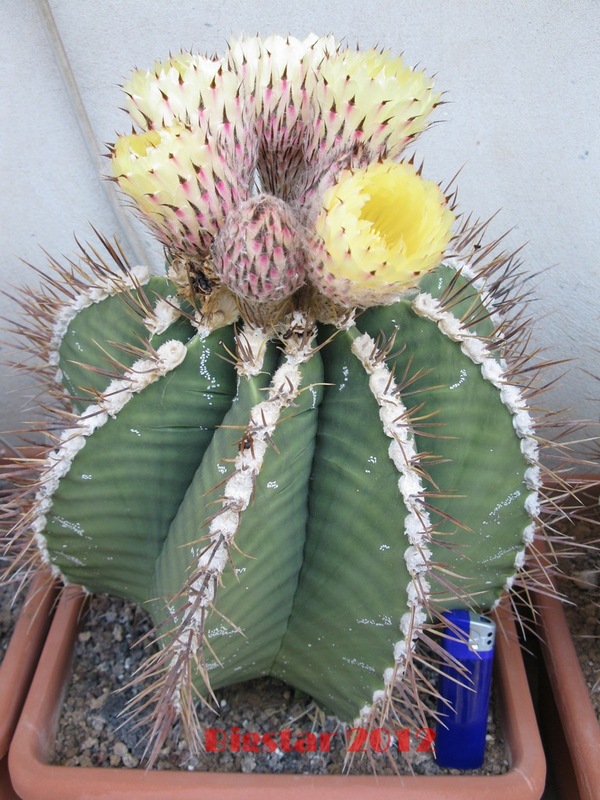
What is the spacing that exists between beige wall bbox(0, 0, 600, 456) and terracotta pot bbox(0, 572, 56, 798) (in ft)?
0.82

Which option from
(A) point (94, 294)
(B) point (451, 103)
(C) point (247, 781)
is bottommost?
(C) point (247, 781)

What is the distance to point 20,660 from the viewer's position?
0.78 m

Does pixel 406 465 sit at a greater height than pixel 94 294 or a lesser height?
greater

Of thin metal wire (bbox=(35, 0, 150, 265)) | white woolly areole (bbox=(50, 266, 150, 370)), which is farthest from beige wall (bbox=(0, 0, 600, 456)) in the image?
white woolly areole (bbox=(50, 266, 150, 370))

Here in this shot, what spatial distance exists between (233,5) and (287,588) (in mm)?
692

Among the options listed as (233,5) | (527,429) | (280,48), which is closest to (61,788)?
(527,429)

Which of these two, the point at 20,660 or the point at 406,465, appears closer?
the point at 406,465

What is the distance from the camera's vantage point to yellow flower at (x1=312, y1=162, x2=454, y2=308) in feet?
1.35

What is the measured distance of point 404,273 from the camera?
417 mm

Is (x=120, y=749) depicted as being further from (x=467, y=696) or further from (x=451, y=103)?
(x=451, y=103)

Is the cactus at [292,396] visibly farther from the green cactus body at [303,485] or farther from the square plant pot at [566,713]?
the square plant pot at [566,713]

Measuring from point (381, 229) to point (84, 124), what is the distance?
26.6 inches

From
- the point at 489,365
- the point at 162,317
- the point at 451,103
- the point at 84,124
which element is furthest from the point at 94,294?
the point at 451,103

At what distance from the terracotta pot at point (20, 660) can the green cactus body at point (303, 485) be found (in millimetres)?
215
